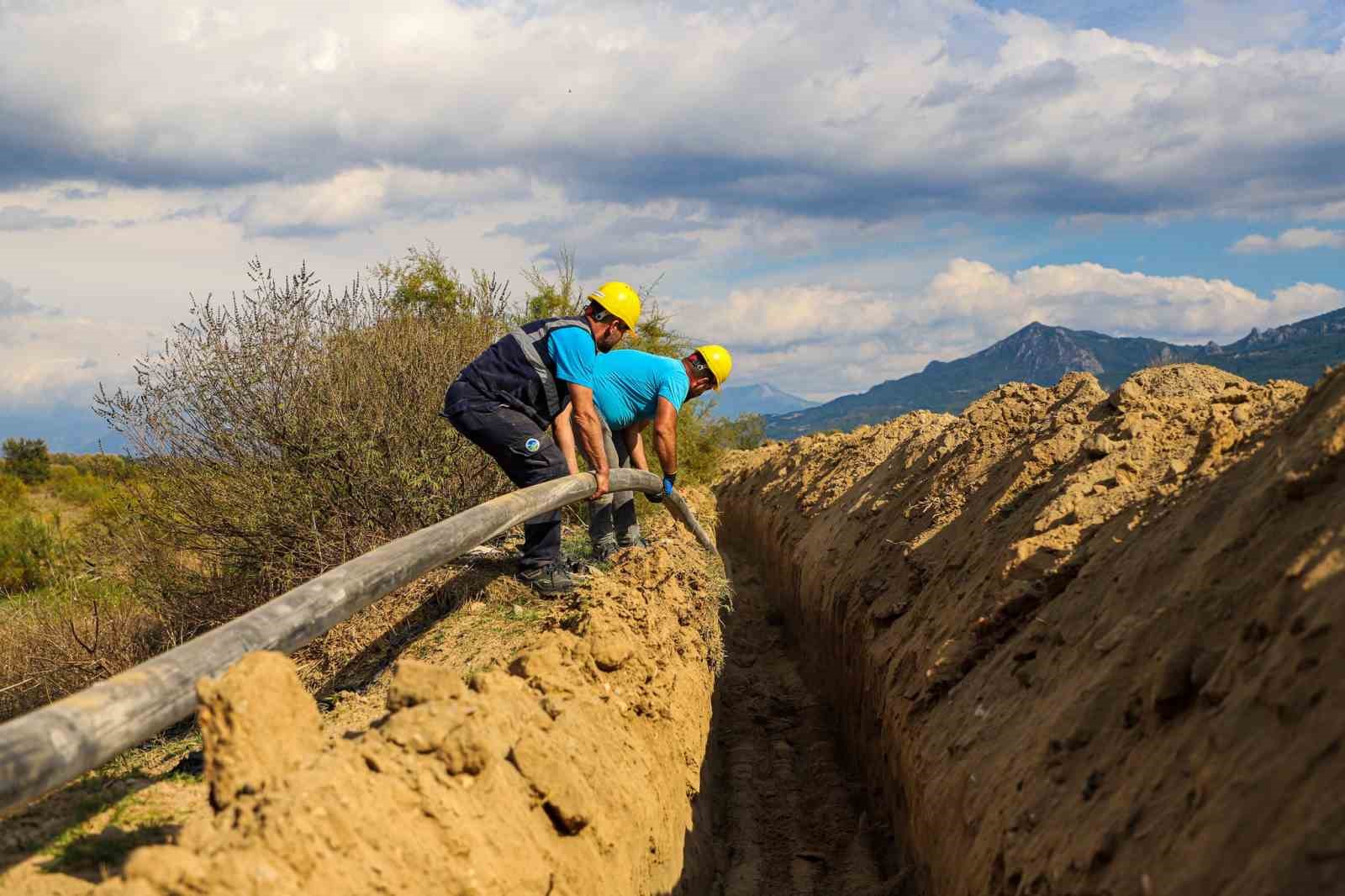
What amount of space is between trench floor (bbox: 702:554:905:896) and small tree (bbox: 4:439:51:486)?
31.5 m

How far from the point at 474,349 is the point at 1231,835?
9269 millimetres

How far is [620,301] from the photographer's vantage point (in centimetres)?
752

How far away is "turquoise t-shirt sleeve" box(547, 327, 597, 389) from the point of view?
699 cm

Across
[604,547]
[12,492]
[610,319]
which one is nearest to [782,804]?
[604,547]

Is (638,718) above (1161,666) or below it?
below

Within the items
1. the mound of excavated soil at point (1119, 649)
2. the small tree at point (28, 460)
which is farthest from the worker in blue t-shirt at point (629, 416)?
the small tree at point (28, 460)

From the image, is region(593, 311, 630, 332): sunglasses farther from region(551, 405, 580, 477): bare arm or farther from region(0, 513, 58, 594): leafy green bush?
region(0, 513, 58, 594): leafy green bush

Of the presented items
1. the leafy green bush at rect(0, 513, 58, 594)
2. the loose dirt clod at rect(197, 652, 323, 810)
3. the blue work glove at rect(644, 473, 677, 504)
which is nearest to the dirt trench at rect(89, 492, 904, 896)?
the loose dirt clod at rect(197, 652, 323, 810)

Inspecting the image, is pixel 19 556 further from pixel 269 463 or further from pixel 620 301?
pixel 620 301

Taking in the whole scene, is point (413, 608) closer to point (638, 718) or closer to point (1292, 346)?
point (638, 718)

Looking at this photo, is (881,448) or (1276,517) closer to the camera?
(1276,517)

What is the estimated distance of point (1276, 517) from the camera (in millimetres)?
3488

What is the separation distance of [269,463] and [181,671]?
5667 mm

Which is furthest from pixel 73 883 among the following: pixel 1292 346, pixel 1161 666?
pixel 1292 346
